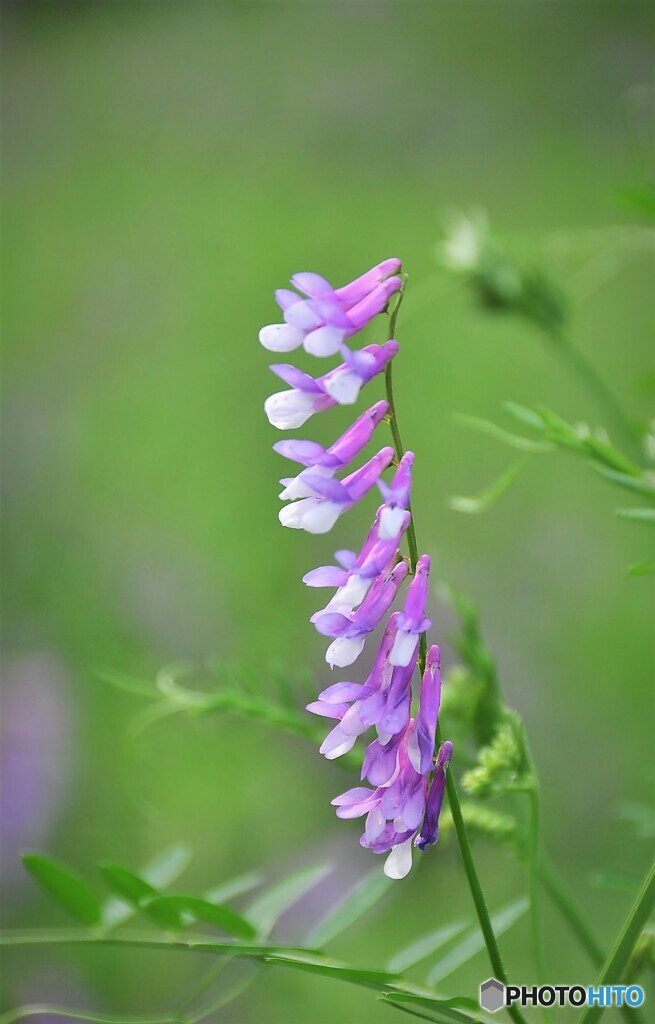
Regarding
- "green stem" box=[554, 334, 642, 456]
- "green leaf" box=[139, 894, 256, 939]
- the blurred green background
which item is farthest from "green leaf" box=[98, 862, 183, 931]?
"green stem" box=[554, 334, 642, 456]

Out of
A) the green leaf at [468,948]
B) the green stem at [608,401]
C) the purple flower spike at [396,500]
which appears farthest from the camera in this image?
the green stem at [608,401]

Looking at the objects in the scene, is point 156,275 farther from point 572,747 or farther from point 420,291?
point 572,747

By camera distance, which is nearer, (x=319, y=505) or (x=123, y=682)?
(x=319, y=505)

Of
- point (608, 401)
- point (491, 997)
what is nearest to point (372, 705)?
point (491, 997)

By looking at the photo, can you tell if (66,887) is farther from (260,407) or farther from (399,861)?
(260,407)

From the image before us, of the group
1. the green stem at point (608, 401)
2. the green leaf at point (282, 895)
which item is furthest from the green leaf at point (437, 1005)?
the green stem at point (608, 401)

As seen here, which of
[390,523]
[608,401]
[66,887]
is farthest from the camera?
[608,401]

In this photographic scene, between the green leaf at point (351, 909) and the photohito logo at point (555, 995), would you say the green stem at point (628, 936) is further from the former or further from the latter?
the green leaf at point (351, 909)
